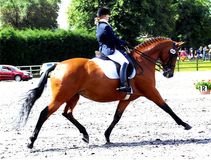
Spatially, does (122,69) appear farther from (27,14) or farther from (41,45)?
(27,14)

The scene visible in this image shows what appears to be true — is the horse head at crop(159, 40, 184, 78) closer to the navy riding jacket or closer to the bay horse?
the bay horse

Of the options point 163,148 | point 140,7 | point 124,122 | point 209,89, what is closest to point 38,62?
point 140,7

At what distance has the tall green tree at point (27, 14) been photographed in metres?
102

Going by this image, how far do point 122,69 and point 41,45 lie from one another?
49.4 meters

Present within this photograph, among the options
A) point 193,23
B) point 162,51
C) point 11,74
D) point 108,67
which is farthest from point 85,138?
point 193,23

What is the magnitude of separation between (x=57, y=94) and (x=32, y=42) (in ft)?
161

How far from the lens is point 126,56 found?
11.9 meters

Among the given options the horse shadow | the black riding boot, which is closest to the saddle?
the black riding boot

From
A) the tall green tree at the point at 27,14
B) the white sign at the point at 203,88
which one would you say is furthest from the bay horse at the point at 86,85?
the tall green tree at the point at 27,14

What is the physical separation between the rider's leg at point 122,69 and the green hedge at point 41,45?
45.6 meters

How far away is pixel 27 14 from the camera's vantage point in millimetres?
103000

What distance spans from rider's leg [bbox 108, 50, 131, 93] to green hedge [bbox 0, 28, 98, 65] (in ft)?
149

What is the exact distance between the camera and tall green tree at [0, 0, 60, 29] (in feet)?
335

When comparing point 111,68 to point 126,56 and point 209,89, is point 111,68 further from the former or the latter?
point 209,89
